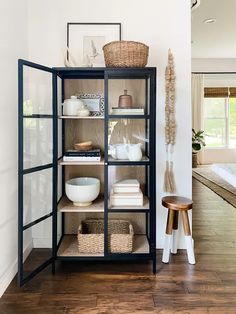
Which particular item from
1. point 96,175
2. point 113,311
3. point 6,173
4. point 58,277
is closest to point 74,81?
point 96,175

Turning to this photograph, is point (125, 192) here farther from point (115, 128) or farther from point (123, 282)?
point (123, 282)

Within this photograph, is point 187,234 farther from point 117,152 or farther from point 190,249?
point 117,152

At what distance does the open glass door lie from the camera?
83.9 inches

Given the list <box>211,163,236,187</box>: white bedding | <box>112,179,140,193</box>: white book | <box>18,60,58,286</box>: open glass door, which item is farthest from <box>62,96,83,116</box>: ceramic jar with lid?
<box>211,163,236,187</box>: white bedding

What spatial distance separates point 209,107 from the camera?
8.18 metres

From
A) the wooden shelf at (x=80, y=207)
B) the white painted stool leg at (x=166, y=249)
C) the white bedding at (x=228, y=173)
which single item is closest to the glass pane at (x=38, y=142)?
the wooden shelf at (x=80, y=207)

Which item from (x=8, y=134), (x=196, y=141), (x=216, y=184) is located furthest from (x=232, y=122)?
(x=8, y=134)

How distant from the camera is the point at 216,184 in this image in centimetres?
566

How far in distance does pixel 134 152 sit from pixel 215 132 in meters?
6.55

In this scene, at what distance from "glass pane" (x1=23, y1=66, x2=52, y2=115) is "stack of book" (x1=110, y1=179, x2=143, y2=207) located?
80 centimetres

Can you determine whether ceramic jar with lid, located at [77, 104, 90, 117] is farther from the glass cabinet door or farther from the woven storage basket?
the woven storage basket

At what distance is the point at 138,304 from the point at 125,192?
805 millimetres

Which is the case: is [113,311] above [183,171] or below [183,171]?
below

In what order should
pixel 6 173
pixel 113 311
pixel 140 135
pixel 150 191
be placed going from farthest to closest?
pixel 140 135
pixel 150 191
pixel 6 173
pixel 113 311
